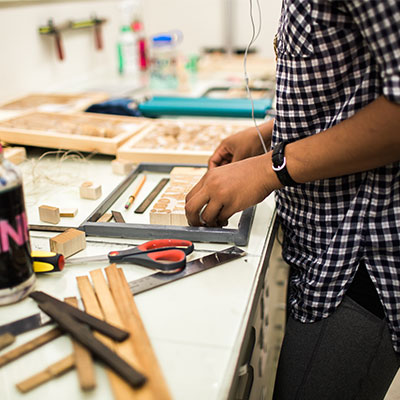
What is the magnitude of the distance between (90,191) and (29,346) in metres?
0.48

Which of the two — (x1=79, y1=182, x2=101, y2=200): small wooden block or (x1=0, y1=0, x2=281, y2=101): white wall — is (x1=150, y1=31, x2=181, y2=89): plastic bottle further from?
(x1=79, y1=182, x2=101, y2=200): small wooden block

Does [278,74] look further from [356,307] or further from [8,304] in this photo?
[8,304]

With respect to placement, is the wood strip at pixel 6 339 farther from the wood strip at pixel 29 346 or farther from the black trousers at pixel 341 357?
the black trousers at pixel 341 357


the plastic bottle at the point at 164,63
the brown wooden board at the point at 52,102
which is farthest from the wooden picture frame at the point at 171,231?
the plastic bottle at the point at 164,63

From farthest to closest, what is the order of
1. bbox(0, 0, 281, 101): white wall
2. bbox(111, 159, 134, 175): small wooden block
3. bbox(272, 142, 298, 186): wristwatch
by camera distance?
1. bbox(0, 0, 281, 101): white wall
2. bbox(111, 159, 134, 175): small wooden block
3. bbox(272, 142, 298, 186): wristwatch

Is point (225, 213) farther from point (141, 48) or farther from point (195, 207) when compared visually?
point (141, 48)

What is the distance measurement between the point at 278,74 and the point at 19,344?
1.84 ft

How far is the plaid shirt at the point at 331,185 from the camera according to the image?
658 millimetres

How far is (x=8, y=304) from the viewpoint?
65 centimetres

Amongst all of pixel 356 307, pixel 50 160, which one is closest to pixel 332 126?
pixel 356 307

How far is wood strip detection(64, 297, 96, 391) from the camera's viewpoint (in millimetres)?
505

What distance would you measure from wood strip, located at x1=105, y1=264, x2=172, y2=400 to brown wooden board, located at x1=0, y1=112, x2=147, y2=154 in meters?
0.61

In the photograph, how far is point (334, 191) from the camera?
0.75 metres

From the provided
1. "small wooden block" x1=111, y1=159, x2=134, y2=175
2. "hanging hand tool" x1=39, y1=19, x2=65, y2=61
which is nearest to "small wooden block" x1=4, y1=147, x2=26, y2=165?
"small wooden block" x1=111, y1=159, x2=134, y2=175
